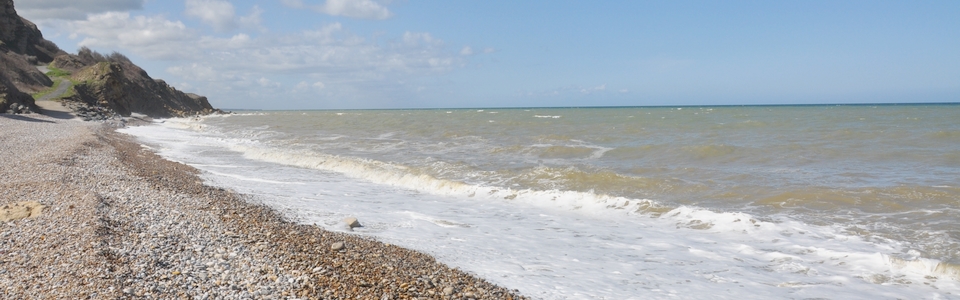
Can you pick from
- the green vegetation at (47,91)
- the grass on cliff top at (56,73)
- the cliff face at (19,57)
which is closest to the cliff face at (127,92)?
the grass on cliff top at (56,73)

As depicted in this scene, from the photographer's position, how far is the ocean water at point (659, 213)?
5648 millimetres

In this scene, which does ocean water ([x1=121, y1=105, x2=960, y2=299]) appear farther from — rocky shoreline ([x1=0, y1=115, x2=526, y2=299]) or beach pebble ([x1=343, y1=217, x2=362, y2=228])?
rocky shoreline ([x1=0, y1=115, x2=526, y2=299])

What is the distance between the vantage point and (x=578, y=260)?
20.3 feet

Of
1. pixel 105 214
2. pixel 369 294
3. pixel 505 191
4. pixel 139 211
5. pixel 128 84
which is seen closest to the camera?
pixel 369 294

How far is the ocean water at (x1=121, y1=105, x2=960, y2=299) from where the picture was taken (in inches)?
222

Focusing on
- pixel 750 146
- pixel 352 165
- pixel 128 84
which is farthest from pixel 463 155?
pixel 128 84

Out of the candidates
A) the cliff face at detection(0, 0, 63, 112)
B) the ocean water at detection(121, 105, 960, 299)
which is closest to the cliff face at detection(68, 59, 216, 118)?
the cliff face at detection(0, 0, 63, 112)

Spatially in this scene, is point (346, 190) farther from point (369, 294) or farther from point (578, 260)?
point (369, 294)

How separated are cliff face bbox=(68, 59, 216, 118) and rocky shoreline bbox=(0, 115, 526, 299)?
39.5 m

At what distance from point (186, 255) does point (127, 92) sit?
52163mm

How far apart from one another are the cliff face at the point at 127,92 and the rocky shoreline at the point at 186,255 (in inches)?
1553

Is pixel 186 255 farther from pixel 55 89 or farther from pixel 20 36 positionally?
pixel 20 36

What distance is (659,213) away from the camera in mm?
8953

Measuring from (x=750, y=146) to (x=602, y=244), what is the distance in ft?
44.9
